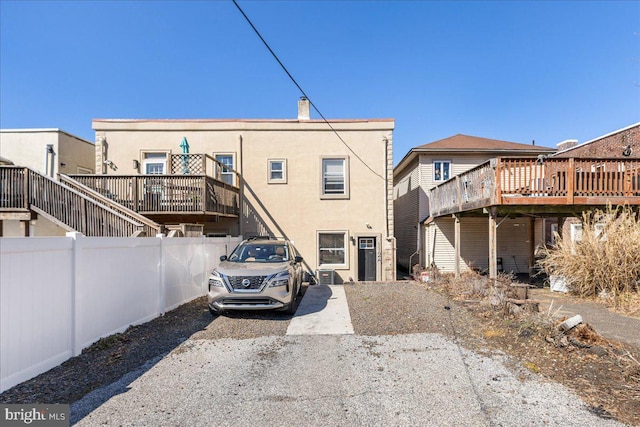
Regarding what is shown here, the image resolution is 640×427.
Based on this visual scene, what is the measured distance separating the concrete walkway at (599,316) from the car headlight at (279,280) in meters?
4.73

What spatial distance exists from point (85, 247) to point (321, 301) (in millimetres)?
5621

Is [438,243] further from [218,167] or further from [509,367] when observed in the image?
[509,367]

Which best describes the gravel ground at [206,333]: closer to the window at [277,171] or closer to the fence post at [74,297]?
the fence post at [74,297]

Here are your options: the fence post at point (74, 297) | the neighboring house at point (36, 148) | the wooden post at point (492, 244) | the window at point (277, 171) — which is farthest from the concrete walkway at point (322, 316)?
the neighboring house at point (36, 148)

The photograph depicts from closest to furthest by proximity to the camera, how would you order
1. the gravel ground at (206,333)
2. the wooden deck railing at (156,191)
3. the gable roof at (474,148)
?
the gravel ground at (206,333) < the wooden deck railing at (156,191) < the gable roof at (474,148)

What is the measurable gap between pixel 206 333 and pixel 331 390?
3.03 meters

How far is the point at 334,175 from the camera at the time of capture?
1372 centimetres

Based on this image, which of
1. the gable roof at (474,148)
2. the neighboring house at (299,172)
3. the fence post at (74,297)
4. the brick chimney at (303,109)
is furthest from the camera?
the gable roof at (474,148)

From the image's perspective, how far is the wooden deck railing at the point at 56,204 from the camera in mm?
8750

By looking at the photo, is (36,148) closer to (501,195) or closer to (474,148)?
(501,195)

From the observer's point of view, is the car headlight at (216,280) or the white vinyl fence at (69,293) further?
the car headlight at (216,280)

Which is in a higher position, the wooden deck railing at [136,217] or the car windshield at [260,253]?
the wooden deck railing at [136,217]

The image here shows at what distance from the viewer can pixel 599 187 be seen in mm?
9570

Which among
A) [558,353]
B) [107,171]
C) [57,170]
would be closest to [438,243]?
[558,353]
